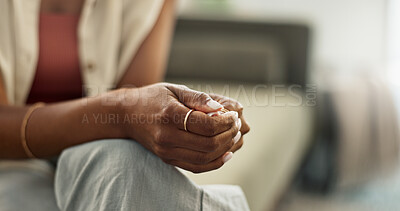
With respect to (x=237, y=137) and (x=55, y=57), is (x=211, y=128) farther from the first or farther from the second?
(x=55, y=57)

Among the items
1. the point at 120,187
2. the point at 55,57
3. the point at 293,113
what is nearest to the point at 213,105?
the point at 120,187

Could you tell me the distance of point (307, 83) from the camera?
159 cm

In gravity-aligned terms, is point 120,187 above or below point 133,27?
below

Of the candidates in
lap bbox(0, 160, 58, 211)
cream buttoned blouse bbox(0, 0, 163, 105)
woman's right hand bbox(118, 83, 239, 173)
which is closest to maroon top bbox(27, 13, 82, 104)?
cream buttoned blouse bbox(0, 0, 163, 105)

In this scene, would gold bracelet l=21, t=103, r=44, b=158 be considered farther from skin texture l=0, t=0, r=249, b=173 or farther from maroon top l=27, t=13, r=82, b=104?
maroon top l=27, t=13, r=82, b=104

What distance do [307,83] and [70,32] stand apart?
1046 mm

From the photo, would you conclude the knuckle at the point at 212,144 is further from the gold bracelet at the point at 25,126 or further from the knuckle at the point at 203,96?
the gold bracelet at the point at 25,126

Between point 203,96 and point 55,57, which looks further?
point 55,57

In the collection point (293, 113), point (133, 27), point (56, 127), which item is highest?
point (133, 27)

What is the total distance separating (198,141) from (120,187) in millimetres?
90

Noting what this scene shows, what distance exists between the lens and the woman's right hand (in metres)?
0.41

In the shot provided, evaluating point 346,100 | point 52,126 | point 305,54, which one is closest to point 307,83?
point 305,54

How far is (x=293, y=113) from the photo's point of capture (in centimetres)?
110

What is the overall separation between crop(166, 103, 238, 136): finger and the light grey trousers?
58 millimetres
